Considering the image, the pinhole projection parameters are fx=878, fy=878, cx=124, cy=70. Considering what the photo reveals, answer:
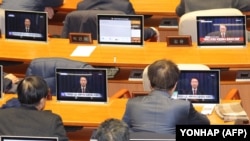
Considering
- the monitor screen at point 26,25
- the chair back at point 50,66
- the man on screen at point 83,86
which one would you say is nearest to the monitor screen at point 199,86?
the man on screen at point 83,86

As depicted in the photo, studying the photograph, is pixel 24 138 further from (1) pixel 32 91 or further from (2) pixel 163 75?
(2) pixel 163 75

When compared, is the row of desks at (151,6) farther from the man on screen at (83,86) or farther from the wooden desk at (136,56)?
the man on screen at (83,86)

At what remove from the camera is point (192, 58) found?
7.99 m

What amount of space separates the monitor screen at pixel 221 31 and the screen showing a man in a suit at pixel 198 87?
1.21 m

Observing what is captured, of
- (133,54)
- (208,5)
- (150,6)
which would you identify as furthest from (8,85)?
(150,6)

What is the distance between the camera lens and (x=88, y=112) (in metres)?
6.83

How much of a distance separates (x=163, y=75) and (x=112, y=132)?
1384 mm

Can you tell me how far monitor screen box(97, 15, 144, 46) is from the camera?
8.09 metres

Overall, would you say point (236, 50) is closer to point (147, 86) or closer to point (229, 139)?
point (147, 86)

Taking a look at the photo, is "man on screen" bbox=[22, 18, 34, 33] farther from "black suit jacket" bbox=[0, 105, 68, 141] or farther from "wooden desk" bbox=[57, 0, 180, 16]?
"black suit jacket" bbox=[0, 105, 68, 141]

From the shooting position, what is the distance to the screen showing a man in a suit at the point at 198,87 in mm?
6855

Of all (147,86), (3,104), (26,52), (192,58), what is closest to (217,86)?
(147,86)

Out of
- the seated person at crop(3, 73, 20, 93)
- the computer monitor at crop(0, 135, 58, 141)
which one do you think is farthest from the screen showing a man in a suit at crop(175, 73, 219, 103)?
the computer monitor at crop(0, 135, 58, 141)

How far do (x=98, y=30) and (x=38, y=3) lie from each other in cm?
154
